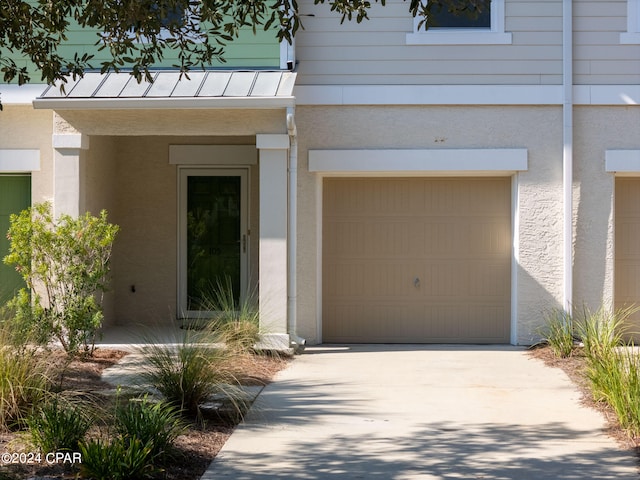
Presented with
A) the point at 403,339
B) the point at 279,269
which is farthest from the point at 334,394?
the point at 403,339

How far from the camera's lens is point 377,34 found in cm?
1282

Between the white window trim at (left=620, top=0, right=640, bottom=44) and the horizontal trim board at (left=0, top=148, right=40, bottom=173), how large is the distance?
8034 millimetres

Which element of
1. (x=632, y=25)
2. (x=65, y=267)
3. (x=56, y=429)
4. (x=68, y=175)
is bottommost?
(x=56, y=429)

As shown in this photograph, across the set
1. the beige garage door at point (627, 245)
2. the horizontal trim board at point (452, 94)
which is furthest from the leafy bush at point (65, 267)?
the beige garage door at point (627, 245)

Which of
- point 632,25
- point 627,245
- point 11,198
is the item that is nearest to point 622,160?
point 627,245

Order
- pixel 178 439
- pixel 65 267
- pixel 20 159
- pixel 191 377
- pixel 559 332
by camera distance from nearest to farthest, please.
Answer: pixel 178 439 < pixel 191 377 < pixel 65 267 < pixel 559 332 < pixel 20 159

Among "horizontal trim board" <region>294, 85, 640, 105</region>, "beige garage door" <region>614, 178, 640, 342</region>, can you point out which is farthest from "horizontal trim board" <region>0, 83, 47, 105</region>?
"beige garage door" <region>614, 178, 640, 342</region>

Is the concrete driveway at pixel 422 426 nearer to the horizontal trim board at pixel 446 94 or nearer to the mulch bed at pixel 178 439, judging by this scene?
the mulch bed at pixel 178 439

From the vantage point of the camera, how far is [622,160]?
498 inches

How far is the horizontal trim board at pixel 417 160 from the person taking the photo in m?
12.8

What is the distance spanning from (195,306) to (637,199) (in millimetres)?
6658

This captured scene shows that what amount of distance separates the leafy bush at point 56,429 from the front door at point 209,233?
7.65 meters

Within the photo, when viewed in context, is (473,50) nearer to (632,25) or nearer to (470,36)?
(470,36)

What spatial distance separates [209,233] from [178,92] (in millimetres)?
3281
